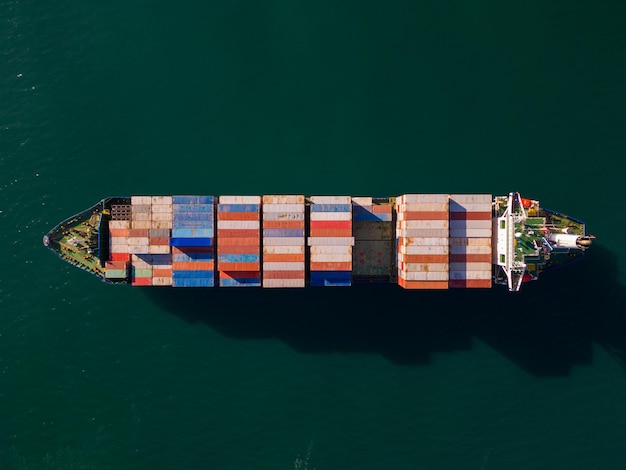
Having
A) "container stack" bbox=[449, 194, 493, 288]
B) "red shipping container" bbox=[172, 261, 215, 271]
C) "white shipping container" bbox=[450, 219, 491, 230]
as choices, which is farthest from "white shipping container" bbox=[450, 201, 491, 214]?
"red shipping container" bbox=[172, 261, 215, 271]

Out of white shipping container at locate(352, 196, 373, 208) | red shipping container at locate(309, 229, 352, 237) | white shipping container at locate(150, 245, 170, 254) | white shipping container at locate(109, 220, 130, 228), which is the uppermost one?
white shipping container at locate(352, 196, 373, 208)

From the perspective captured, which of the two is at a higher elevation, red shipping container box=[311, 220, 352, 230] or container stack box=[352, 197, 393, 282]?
red shipping container box=[311, 220, 352, 230]

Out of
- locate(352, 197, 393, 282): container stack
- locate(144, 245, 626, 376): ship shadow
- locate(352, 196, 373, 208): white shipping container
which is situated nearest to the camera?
locate(352, 196, 373, 208): white shipping container

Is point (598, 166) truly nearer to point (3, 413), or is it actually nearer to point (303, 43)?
point (303, 43)

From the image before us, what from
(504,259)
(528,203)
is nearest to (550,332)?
(504,259)

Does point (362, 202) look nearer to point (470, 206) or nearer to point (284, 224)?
point (284, 224)

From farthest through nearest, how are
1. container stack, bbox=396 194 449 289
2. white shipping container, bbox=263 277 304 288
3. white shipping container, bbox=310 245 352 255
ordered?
white shipping container, bbox=263 277 304 288 → white shipping container, bbox=310 245 352 255 → container stack, bbox=396 194 449 289

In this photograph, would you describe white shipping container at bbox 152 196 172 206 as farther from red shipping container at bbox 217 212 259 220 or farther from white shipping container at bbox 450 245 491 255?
white shipping container at bbox 450 245 491 255
